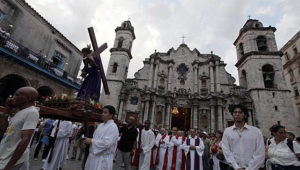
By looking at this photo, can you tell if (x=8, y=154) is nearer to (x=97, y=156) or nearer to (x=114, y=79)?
(x=97, y=156)

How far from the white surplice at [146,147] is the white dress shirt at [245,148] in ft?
14.1

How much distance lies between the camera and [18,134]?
1936mm

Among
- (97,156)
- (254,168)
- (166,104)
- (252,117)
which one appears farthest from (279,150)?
(252,117)

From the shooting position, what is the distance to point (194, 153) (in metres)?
6.62

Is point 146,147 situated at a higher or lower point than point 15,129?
lower

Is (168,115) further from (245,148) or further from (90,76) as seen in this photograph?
(245,148)

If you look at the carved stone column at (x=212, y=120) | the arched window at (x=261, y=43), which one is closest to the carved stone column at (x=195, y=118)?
the carved stone column at (x=212, y=120)

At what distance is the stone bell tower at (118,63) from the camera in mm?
17698

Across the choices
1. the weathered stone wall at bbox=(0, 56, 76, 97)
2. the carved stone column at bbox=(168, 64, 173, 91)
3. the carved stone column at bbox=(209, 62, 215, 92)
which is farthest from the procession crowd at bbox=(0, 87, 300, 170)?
the carved stone column at bbox=(209, 62, 215, 92)

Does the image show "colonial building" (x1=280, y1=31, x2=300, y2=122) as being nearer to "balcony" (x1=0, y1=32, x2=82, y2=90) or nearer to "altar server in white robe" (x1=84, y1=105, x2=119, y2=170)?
"altar server in white robe" (x1=84, y1=105, x2=119, y2=170)

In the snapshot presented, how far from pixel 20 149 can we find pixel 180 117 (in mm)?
18707

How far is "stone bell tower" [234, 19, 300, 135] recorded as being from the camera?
51.8 feet

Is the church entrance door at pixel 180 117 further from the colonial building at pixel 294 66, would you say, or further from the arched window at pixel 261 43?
the colonial building at pixel 294 66

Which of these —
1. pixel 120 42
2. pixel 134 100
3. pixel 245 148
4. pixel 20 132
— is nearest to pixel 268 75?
pixel 134 100
